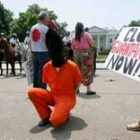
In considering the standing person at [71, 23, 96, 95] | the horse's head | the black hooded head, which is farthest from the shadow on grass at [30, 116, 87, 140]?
the horse's head

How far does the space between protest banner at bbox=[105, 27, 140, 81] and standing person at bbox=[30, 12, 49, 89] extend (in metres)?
2.70

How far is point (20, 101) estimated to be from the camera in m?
10.3

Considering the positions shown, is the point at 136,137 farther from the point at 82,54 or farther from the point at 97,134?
the point at 82,54

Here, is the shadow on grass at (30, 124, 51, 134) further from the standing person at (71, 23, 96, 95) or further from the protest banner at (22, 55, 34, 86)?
the standing person at (71, 23, 96, 95)

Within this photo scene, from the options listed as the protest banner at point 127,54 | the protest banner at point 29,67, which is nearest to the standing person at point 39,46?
the protest banner at point 29,67

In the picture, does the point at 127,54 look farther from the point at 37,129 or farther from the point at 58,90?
the point at 37,129

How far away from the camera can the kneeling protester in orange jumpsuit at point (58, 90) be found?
25.1 ft

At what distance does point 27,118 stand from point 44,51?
1761 mm

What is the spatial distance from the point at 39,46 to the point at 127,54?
3317mm

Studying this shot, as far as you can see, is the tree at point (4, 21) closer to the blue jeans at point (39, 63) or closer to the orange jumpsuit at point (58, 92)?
Answer: the blue jeans at point (39, 63)

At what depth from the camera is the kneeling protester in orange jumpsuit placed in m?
7.66

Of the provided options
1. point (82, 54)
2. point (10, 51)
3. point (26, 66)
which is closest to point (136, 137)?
point (26, 66)

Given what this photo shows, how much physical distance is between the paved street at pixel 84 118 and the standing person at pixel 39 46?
2.15 feet

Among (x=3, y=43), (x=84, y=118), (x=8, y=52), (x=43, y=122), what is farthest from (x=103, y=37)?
(x=43, y=122)
